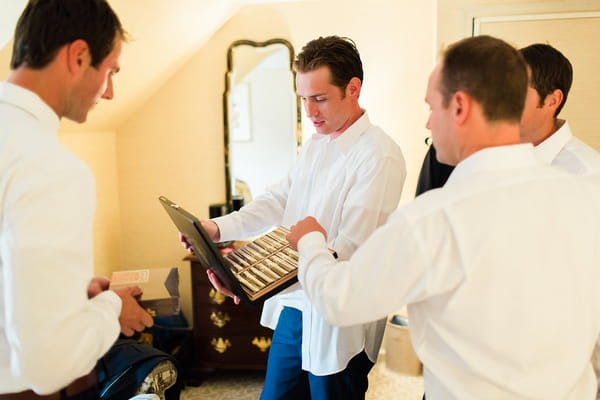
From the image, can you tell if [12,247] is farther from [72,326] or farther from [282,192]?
[282,192]

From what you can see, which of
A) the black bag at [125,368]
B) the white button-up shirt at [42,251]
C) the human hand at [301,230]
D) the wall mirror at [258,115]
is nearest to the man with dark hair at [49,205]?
the white button-up shirt at [42,251]

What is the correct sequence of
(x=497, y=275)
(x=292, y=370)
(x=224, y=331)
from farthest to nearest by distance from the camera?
(x=224, y=331), (x=292, y=370), (x=497, y=275)

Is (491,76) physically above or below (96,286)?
above

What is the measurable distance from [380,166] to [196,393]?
199 cm

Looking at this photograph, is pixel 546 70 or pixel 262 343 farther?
pixel 262 343

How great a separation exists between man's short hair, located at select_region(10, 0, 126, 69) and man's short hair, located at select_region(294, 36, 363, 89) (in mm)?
769

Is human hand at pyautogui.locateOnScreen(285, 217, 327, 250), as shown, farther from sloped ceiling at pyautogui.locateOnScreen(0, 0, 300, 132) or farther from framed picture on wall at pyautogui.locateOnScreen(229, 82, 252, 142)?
framed picture on wall at pyautogui.locateOnScreen(229, 82, 252, 142)

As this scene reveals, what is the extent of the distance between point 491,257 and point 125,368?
153cm

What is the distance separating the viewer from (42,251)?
740 mm

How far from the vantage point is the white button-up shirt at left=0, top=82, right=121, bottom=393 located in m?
0.74

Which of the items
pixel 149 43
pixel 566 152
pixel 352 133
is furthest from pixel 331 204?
pixel 149 43

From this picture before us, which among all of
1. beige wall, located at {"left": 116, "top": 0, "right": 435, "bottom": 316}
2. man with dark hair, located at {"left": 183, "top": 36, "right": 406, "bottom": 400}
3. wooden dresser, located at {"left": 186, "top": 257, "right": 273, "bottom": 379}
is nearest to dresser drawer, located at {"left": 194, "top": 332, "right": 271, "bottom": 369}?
wooden dresser, located at {"left": 186, "top": 257, "right": 273, "bottom": 379}

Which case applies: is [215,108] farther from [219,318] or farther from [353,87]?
[353,87]

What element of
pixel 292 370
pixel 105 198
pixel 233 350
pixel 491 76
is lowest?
pixel 233 350
